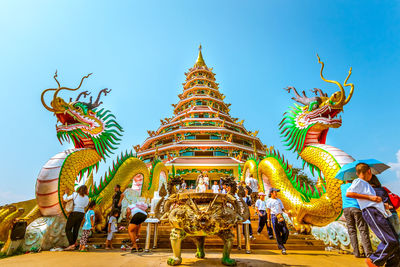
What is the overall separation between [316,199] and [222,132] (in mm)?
13011

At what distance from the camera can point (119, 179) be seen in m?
6.83

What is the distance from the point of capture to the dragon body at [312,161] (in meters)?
5.14

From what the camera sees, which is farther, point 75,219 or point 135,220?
point 75,219

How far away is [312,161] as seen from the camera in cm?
595

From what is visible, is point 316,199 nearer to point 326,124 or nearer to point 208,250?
point 326,124

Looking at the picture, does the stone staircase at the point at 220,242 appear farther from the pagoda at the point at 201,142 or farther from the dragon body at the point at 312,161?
the pagoda at the point at 201,142

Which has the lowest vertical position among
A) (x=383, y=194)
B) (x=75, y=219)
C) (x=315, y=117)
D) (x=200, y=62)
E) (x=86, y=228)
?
(x=86, y=228)

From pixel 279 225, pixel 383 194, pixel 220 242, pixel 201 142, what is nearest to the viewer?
pixel 383 194

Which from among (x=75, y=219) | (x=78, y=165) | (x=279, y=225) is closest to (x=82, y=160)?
(x=78, y=165)

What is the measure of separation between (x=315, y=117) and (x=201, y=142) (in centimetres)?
1158

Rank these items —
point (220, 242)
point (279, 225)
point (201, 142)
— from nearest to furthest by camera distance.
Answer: point (279, 225) < point (220, 242) < point (201, 142)

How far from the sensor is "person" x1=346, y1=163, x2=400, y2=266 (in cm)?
234

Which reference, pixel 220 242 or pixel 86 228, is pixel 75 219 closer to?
pixel 86 228

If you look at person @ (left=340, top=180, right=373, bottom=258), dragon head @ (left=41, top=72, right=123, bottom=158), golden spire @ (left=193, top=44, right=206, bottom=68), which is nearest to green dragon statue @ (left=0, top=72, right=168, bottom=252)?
dragon head @ (left=41, top=72, right=123, bottom=158)
